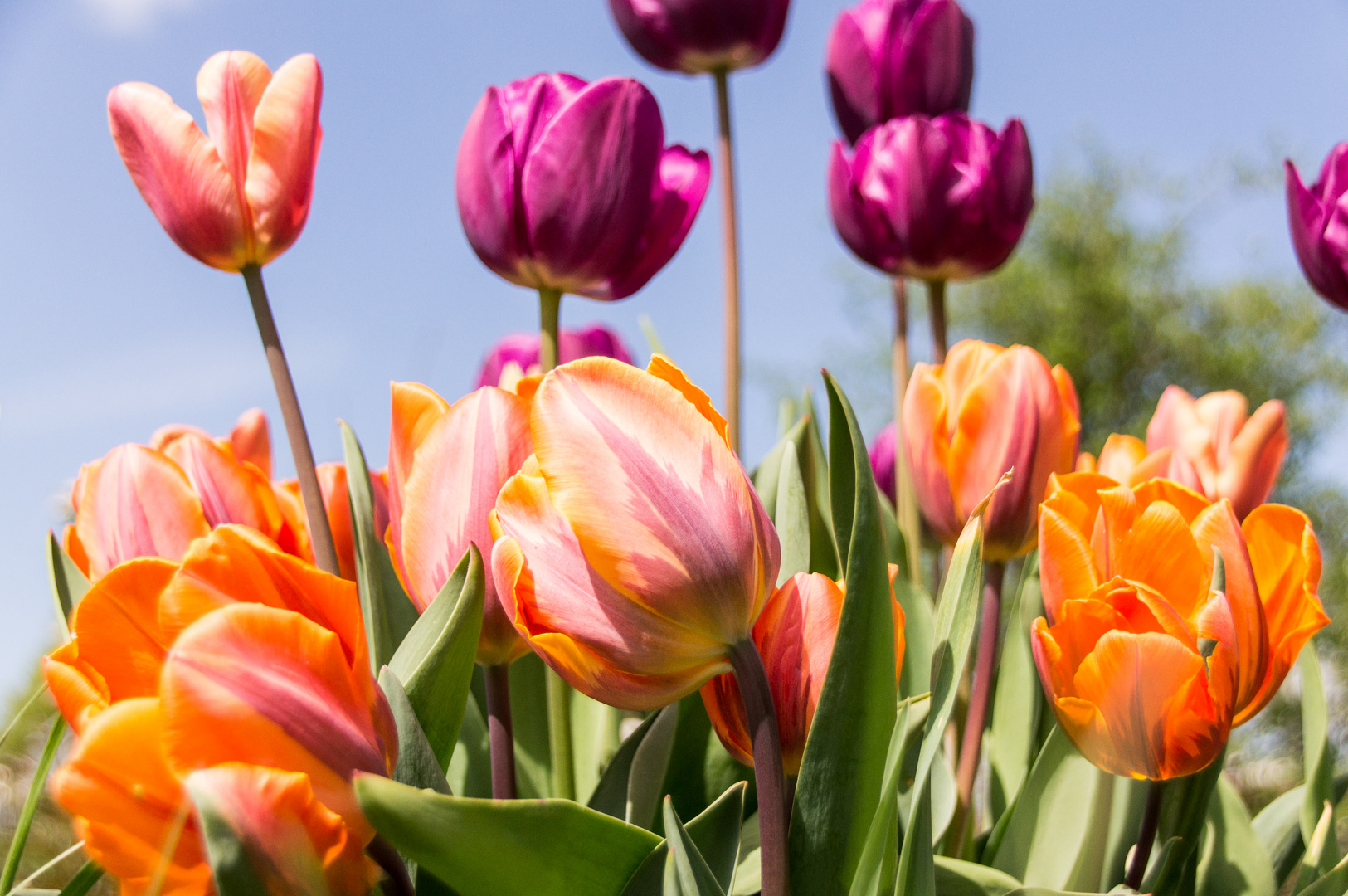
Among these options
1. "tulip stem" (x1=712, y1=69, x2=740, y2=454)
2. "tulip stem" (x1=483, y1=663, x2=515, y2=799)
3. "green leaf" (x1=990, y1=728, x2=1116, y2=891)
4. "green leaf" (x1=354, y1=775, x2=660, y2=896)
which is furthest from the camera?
"tulip stem" (x1=712, y1=69, x2=740, y2=454)

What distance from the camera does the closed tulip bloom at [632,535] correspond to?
0.25 m

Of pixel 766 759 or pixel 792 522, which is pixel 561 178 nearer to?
pixel 792 522

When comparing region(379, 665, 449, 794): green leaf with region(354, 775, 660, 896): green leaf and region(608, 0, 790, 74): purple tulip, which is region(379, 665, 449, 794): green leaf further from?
region(608, 0, 790, 74): purple tulip

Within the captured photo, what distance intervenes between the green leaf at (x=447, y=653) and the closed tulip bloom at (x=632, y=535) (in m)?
0.02

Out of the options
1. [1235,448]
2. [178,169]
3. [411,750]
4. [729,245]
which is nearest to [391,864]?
[411,750]

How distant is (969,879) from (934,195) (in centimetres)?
38

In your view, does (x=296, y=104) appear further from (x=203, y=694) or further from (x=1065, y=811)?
(x=1065, y=811)

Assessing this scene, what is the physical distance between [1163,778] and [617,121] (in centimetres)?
33

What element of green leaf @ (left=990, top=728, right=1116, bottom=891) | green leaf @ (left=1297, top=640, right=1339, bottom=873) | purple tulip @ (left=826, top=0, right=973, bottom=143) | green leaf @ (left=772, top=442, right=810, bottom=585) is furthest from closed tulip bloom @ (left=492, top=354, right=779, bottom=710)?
purple tulip @ (left=826, top=0, right=973, bottom=143)

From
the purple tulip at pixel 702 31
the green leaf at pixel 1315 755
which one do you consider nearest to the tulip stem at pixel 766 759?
the green leaf at pixel 1315 755

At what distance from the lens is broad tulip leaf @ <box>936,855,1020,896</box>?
0.38 metres

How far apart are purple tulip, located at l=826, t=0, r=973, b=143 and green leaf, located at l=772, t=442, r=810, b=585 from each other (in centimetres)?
35

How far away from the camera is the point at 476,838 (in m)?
0.25

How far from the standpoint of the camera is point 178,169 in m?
0.39
